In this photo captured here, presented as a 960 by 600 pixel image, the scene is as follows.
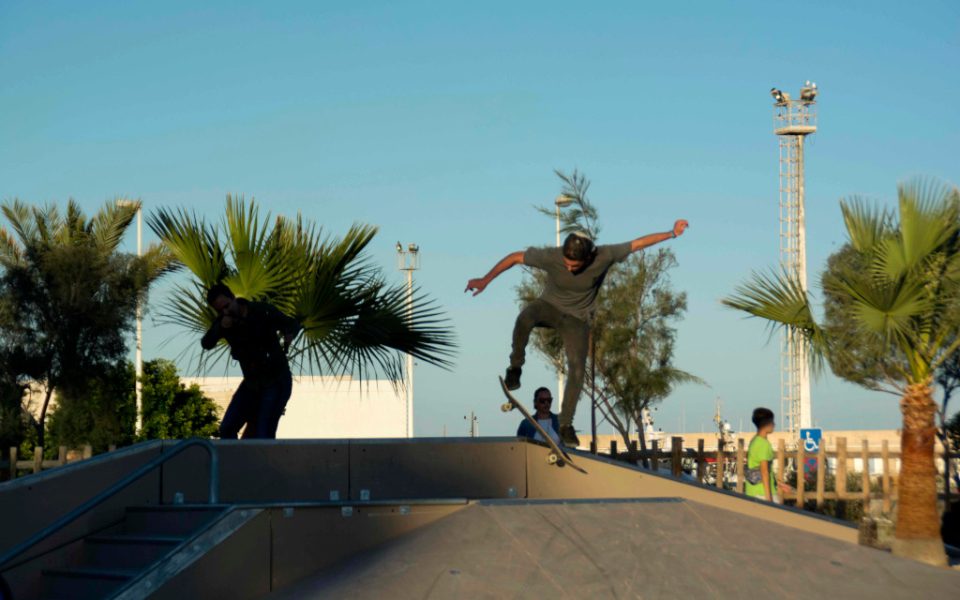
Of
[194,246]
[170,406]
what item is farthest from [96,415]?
[194,246]

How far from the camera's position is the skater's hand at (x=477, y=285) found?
10.2 m

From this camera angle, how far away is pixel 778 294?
1391cm

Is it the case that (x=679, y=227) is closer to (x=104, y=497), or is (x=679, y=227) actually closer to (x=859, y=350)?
(x=104, y=497)

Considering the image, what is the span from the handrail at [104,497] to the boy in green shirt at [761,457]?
214 inches

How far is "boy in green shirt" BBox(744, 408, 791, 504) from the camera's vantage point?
11312mm

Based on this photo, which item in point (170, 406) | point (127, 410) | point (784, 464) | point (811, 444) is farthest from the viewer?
point (170, 406)

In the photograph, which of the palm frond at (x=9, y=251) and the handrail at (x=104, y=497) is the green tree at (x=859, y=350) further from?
the palm frond at (x=9, y=251)

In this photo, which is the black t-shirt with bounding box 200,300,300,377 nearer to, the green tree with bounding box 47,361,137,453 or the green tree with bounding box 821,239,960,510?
the green tree with bounding box 821,239,960,510

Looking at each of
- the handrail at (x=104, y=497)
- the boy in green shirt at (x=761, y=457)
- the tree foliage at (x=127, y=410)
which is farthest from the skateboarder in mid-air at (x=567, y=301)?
the tree foliage at (x=127, y=410)

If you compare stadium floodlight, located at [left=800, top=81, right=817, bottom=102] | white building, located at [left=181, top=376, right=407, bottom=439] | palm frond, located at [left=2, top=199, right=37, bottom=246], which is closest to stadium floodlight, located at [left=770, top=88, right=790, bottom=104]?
stadium floodlight, located at [left=800, top=81, right=817, bottom=102]

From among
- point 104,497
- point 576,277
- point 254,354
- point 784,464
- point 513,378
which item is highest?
point 576,277

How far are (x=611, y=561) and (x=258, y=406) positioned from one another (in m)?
3.99

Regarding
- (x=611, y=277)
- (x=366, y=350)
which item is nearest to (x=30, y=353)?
(x=611, y=277)

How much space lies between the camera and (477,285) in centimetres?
1030
